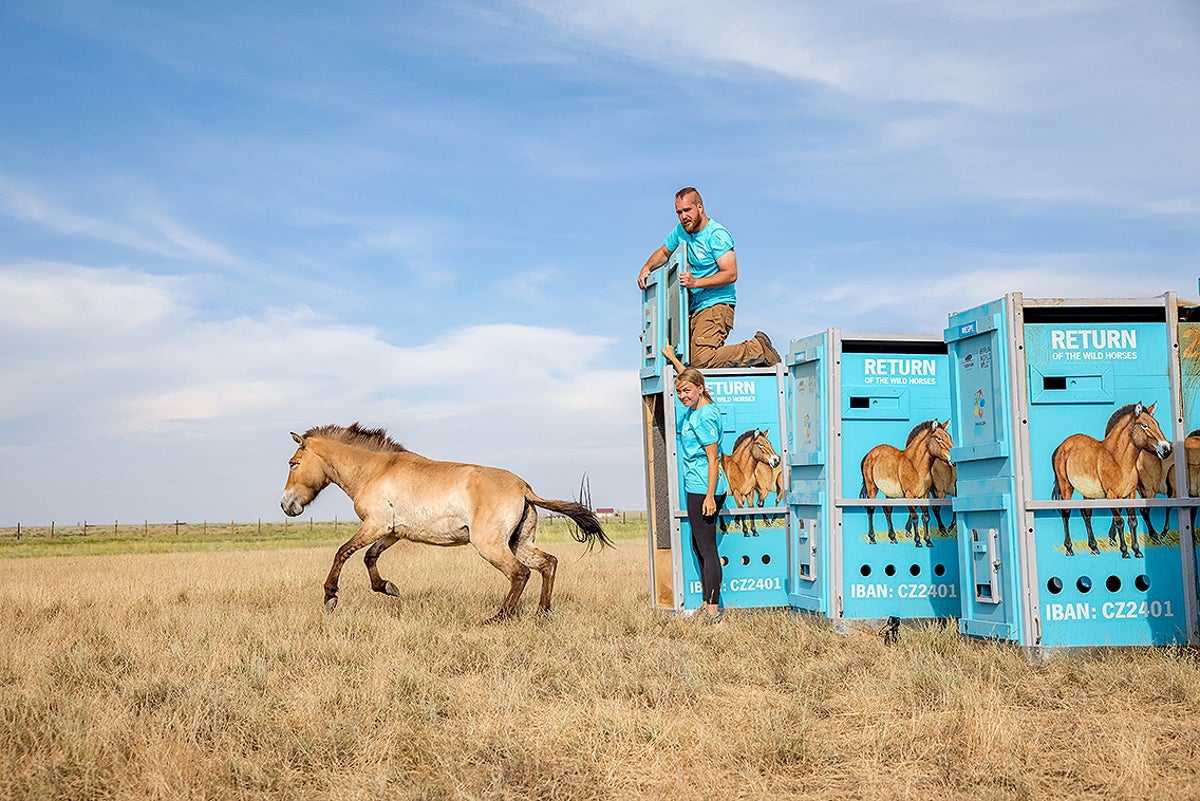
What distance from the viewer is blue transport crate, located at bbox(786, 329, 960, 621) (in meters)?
9.33

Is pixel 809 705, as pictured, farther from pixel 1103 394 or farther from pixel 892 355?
pixel 892 355

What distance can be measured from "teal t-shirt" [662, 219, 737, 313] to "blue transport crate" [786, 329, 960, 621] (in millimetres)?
1752

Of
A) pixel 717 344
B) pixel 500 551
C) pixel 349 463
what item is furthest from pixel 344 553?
pixel 717 344

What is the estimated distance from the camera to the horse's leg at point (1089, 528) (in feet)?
25.1

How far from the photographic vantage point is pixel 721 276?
1082 centimetres

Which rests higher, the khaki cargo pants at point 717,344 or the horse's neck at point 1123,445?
the khaki cargo pants at point 717,344

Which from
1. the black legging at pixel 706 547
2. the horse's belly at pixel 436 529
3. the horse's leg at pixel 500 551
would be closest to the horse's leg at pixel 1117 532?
the black legging at pixel 706 547

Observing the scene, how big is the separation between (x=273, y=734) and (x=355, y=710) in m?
0.63

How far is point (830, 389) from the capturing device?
934cm

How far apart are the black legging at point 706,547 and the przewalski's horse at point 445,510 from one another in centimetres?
104

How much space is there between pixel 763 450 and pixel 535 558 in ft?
8.54

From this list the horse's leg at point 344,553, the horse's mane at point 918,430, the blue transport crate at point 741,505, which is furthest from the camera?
the horse's leg at point 344,553

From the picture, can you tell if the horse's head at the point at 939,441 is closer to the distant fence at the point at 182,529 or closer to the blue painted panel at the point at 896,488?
the blue painted panel at the point at 896,488

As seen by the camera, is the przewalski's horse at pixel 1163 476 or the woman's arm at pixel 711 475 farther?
the woman's arm at pixel 711 475
